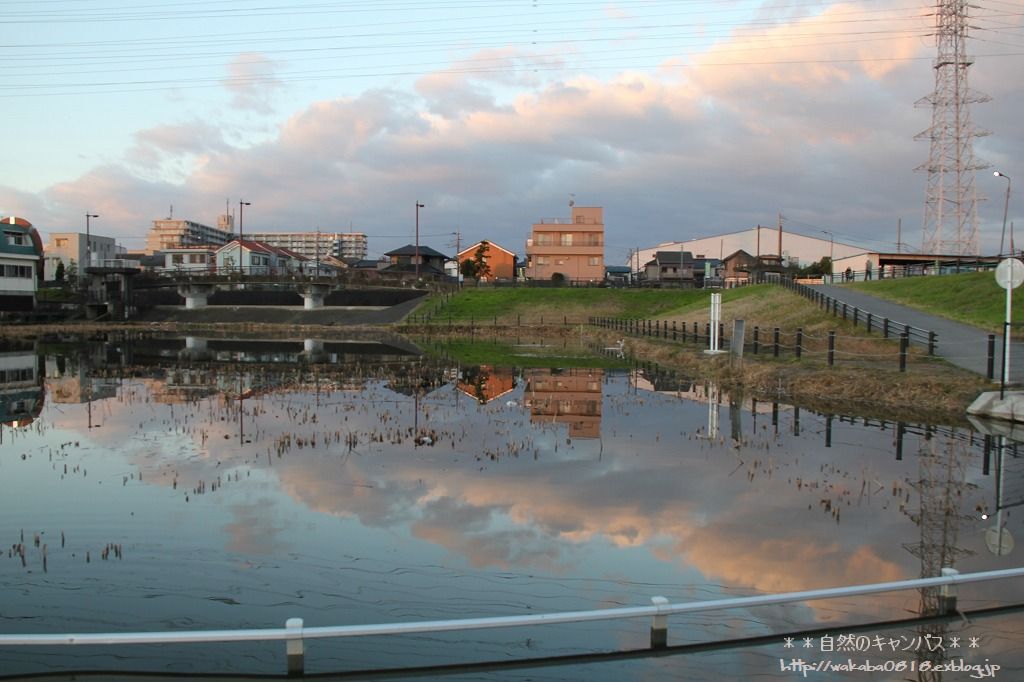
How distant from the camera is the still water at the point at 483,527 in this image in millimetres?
5617

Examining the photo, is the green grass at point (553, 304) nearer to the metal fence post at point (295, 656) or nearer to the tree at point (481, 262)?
the tree at point (481, 262)

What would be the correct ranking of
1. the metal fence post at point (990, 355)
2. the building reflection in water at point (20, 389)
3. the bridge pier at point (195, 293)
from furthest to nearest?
the bridge pier at point (195, 293) → the metal fence post at point (990, 355) → the building reflection in water at point (20, 389)

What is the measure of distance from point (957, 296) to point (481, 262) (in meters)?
71.2

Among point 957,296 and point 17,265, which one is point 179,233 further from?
point 957,296

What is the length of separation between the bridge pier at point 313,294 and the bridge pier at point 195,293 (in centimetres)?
951

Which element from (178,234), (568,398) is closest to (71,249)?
(178,234)

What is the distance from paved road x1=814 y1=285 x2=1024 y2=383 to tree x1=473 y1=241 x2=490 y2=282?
66.0 meters

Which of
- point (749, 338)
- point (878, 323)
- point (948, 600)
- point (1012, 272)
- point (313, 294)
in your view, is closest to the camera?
point (948, 600)

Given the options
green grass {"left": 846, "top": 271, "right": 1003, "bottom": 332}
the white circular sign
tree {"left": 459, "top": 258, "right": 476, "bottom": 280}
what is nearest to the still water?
the white circular sign

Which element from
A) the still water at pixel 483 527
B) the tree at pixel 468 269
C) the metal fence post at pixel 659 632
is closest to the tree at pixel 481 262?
the tree at pixel 468 269

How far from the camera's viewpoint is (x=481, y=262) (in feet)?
331

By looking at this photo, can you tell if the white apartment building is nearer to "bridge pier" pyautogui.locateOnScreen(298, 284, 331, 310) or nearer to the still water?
"bridge pier" pyautogui.locateOnScreen(298, 284, 331, 310)

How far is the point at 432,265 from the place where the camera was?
109 meters

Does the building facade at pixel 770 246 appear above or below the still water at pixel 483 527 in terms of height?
above
